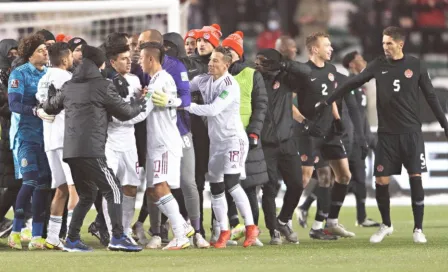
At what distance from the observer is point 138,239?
12602 millimetres

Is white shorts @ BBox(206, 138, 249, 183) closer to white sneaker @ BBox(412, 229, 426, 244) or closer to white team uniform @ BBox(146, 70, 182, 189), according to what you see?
white team uniform @ BBox(146, 70, 182, 189)

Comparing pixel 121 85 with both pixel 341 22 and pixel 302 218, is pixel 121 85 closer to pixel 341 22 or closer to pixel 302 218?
pixel 302 218

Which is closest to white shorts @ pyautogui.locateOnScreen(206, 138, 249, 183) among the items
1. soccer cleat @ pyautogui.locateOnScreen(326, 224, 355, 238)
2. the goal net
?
soccer cleat @ pyautogui.locateOnScreen(326, 224, 355, 238)

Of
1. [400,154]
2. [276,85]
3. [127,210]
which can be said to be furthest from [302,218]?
[127,210]

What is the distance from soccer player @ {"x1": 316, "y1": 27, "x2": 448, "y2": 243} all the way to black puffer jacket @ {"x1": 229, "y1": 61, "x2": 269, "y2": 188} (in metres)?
1.06

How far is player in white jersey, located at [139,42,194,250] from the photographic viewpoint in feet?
36.7

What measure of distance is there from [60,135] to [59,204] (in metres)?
0.63

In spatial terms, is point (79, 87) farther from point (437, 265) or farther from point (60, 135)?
point (437, 265)

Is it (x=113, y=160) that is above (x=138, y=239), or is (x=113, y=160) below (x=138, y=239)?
above

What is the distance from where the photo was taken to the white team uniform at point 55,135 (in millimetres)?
11398

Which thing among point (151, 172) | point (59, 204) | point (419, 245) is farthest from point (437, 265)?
point (59, 204)

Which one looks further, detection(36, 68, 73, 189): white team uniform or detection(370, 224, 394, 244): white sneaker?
detection(370, 224, 394, 244): white sneaker

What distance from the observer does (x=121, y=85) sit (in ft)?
36.8

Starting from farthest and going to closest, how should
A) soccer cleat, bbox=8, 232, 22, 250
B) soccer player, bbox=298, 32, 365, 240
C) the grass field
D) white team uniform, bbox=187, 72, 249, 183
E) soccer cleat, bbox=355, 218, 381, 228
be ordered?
1. soccer cleat, bbox=355, 218, 381, 228
2. soccer player, bbox=298, 32, 365, 240
3. soccer cleat, bbox=8, 232, 22, 250
4. white team uniform, bbox=187, 72, 249, 183
5. the grass field
